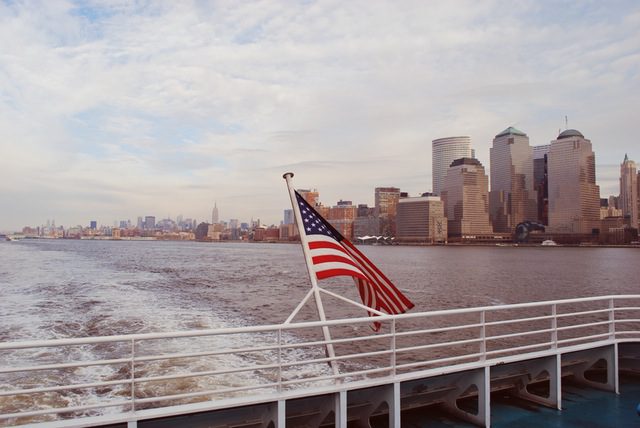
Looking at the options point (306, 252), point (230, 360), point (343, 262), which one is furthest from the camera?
point (230, 360)

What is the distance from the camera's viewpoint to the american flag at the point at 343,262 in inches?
276

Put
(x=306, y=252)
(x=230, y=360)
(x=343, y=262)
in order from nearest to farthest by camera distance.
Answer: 1. (x=306, y=252)
2. (x=343, y=262)
3. (x=230, y=360)

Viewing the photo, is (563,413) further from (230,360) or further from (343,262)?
(230,360)

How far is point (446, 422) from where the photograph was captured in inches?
270

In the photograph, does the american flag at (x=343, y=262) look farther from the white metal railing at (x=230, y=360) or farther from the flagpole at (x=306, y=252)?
the white metal railing at (x=230, y=360)

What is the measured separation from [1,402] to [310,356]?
795 cm

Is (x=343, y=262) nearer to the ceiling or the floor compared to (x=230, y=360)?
nearer to the ceiling

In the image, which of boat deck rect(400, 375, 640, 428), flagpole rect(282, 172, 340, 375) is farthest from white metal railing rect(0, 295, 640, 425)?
boat deck rect(400, 375, 640, 428)

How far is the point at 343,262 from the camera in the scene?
7078mm

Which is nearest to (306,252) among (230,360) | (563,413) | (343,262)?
(343,262)

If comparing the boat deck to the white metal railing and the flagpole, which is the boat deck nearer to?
the white metal railing

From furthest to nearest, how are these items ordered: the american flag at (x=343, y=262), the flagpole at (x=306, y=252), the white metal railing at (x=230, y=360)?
the white metal railing at (x=230, y=360) < the american flag at (x=343, y=262) < the flagpole at (x=306, y=252)

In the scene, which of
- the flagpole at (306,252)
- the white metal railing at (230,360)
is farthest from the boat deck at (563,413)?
the flagpole at (306,252)

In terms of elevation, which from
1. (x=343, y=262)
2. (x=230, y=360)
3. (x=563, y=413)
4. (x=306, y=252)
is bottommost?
(x=230, y=360)
